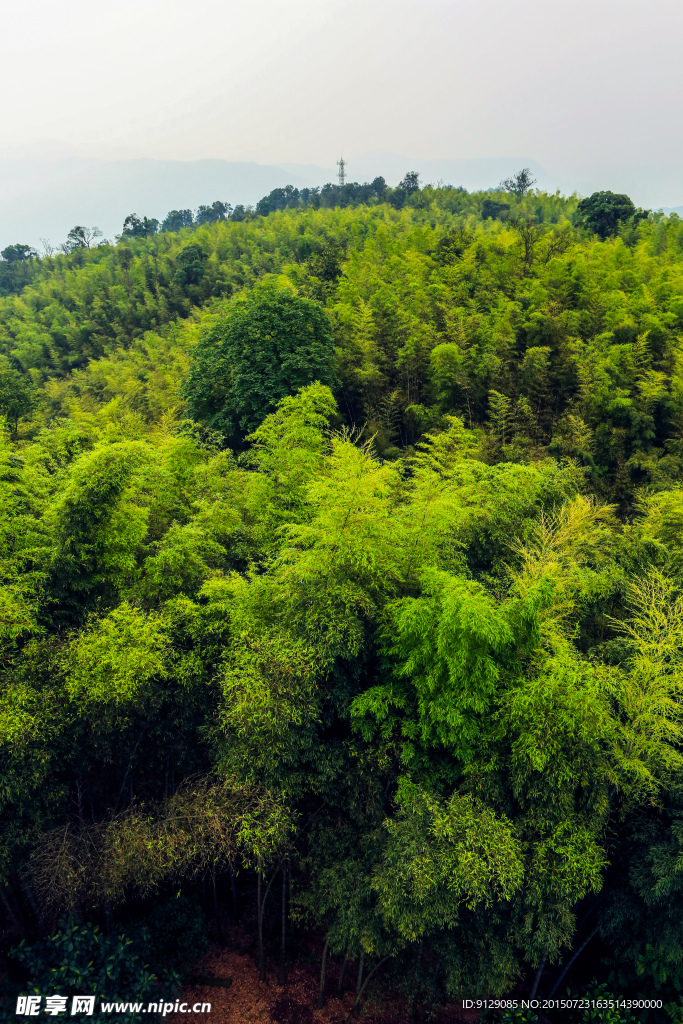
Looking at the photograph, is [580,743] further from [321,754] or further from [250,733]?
[250,733]

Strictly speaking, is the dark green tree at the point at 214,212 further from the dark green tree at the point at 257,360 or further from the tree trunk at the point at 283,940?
the tree trunk at the point at 283,940

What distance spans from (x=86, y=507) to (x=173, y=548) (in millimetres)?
1320

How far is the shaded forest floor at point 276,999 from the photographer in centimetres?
727

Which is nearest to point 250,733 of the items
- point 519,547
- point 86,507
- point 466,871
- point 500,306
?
point 466,871

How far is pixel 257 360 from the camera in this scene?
14578mm

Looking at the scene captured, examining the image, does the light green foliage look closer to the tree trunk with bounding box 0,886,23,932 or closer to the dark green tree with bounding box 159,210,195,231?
the tree trunk with bounding box 0,886,23,932

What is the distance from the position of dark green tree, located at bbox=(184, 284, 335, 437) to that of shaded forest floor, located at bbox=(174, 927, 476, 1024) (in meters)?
11.0

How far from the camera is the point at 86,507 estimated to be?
24.3 feet

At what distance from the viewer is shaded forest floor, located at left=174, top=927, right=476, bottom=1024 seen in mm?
7273

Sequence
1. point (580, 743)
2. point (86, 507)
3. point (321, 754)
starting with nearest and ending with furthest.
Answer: point (580, 743), point (321, 754), point (86, 507)

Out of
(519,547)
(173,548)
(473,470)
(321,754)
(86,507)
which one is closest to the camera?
(321,754)

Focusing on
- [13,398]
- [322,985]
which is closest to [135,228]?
[13,398]

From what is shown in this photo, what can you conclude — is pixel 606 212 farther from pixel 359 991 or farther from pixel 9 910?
pixel 9 910

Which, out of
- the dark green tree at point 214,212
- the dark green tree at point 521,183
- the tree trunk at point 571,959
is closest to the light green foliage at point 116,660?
the tree trunk at point 571,959
